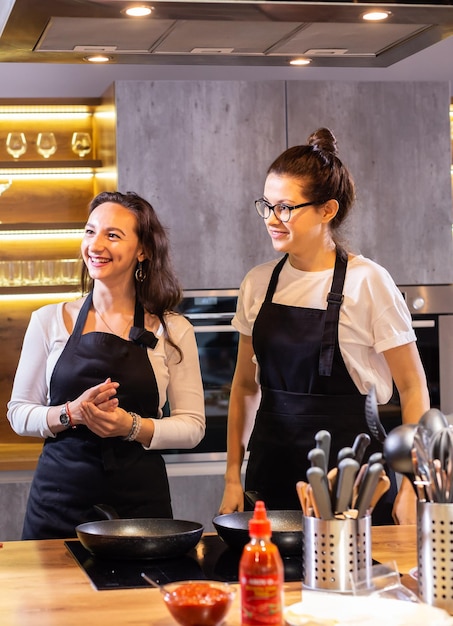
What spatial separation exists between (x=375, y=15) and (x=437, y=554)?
3.21 ft

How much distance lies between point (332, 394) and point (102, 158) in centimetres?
226

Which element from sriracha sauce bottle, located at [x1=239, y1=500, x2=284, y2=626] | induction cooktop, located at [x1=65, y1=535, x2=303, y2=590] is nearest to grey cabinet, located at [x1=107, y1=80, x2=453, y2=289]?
induction cooktop, located at [x1=65, y1=535, x2=303, y2=590]

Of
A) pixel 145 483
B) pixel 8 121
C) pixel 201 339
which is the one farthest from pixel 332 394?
pixel 8 121

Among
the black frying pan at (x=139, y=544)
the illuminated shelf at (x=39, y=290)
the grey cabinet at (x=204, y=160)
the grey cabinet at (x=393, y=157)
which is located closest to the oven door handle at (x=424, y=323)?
the grey cabinet at (x=393, y=157)

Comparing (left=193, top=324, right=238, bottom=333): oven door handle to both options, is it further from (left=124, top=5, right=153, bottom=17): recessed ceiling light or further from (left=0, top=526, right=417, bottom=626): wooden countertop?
(left=124, top=5, right=153, bottom=17): recessed ceiling light

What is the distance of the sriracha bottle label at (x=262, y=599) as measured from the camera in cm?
140

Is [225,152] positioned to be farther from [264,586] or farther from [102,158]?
[264,586]

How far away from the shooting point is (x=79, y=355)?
2.56m

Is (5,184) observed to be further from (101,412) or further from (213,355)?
(101,412)

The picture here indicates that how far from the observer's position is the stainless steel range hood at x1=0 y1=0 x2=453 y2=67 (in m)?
1.73

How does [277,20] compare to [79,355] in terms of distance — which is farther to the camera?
[79,355]

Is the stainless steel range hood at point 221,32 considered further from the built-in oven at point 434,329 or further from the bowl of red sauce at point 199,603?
the built-in oven at point 434,329

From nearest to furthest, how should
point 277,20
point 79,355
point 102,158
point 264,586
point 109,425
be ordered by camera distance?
point 264,586 < point 277,20 < point 109,425 < point 79,355 < point 102,158

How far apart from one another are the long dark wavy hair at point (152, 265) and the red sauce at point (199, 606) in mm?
1276
